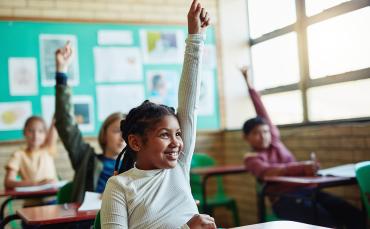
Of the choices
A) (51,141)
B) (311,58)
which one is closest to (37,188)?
(51,141)

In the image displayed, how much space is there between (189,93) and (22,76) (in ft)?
11.2

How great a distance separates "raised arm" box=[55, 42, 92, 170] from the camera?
2.76 m

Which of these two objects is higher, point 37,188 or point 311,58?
point 311,58

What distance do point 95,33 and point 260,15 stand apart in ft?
5.65

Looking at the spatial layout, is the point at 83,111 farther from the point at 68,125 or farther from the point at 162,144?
the point at 162,144

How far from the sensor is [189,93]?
1731 millimetres

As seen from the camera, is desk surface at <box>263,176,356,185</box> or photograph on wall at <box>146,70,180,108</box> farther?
photograph on wall at <box>146,70,180,108</box>

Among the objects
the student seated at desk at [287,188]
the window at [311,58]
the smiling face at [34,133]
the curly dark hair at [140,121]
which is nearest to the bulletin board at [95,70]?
the smiling face at [34,133]

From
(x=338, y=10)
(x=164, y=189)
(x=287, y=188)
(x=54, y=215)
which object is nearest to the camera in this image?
(x=164, y=189)

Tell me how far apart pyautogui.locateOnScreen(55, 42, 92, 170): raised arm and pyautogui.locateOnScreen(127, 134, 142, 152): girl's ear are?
48.5 inches

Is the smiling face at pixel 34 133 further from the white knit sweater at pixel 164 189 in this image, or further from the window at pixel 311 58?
the white knit sweater at pixel 164 189

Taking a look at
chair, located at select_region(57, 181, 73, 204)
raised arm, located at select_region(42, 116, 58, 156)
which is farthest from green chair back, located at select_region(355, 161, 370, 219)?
raised arm, located at select_region(42, 116, 58, 156)

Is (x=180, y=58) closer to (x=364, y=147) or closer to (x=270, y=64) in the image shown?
(x=270, y=64)

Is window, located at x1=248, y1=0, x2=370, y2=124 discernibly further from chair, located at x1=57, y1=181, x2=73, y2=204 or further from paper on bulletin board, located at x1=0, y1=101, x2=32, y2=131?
paper on bulletin board, located at x1=0, y1=101, x2=32, y2=131
